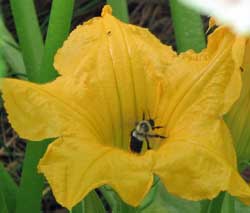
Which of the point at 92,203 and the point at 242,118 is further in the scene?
the point at 92,203

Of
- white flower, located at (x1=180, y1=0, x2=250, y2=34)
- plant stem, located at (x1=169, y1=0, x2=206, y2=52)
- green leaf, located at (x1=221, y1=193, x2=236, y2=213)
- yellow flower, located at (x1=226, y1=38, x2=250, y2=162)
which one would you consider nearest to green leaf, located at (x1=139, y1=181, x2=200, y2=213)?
green leaf, located at (x1=221, y1=193, x2=236, y2=213)


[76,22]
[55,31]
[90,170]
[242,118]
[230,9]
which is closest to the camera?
[230,9]

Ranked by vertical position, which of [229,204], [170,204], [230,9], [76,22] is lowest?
[76,22]

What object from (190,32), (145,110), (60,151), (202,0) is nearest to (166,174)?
(60,151)

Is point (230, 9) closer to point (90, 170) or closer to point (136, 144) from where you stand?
point (90, 170)

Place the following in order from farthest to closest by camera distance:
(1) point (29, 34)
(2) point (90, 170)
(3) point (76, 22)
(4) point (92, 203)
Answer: (3) point (76, 22), (1) point (29, 34), (4) point (92, 203), (2) point (90, 170)

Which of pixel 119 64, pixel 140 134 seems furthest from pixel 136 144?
pixel 119 64

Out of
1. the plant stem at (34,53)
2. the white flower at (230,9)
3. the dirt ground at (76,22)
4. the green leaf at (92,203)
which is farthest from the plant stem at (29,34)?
the dirt ground at (76,22)
